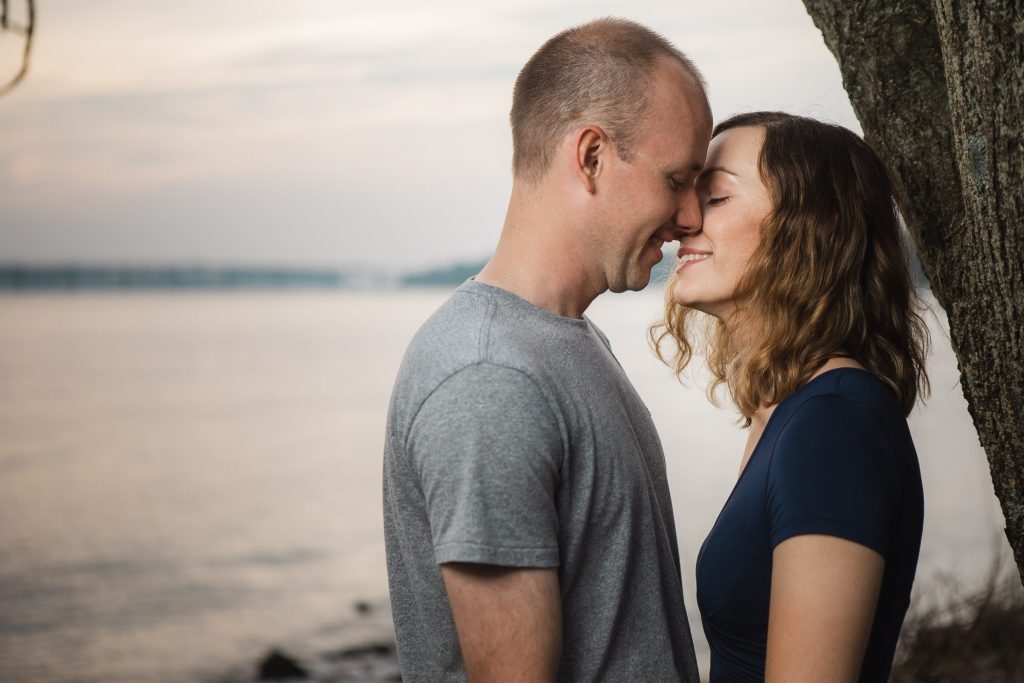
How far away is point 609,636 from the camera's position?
209 cm

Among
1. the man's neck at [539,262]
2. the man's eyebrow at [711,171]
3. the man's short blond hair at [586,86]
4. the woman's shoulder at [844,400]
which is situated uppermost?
the man's short blond hair at [586,86]

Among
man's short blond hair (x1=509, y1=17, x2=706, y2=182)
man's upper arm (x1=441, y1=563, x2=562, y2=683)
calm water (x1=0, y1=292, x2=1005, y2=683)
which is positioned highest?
man's short blond hair (x1=509, y1=17, x2=706, y2=182)

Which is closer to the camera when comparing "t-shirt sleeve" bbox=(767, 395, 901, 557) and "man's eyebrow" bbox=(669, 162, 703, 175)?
"t-shirt sleeve" bbox=(767, 395, 901, 557)

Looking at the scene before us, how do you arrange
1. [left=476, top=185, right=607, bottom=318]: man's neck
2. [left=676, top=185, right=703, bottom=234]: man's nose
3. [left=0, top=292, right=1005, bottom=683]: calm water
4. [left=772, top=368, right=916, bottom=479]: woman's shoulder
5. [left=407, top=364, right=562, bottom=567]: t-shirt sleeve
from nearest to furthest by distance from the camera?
[left=407, top=364, right=562, bottom=567]: t-shirt sleeve
[left=772, top=368, right=916, bottom=479]: woman's shoulder
[left=476, top=185, right=607, bottom=318]: man's neck
[left=676, top=185, right=703, bottom=234]: man's nose
[left=0, top=292, right=1005, bottom=683]: calm water

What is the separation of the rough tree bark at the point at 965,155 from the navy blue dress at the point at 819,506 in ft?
0.89

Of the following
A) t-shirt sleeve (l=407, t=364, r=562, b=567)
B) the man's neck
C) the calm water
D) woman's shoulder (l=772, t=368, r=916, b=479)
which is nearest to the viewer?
t-shirt sleeve (l=407, t=364, r=562, b=567)

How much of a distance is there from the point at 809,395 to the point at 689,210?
1.78ft

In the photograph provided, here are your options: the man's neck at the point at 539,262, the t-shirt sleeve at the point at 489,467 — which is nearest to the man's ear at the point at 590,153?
the man's neck at the point at 539,262

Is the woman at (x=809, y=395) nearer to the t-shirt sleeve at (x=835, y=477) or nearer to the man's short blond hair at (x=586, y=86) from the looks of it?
the t-shirt sleeve at (x=835, y=477)

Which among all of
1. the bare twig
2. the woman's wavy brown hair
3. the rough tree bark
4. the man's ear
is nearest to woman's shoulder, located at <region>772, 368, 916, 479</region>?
the woman's wavy brown hair

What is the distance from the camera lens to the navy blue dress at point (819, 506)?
1938 mm

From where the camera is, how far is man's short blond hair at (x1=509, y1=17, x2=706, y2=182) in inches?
89.8

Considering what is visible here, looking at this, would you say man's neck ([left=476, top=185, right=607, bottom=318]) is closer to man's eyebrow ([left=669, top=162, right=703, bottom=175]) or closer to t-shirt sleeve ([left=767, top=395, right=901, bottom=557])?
man's eyebrow ([left=669, top=162, right=703, bottom=175])

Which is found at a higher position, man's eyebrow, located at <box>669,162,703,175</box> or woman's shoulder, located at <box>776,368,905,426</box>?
man's eyebrow, located at <box>669,162,703,175</box>
